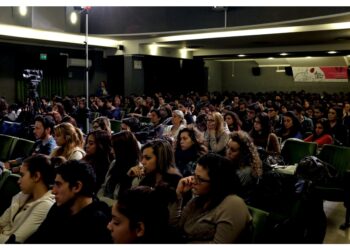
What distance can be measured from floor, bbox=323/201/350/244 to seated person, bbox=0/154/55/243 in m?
2.65

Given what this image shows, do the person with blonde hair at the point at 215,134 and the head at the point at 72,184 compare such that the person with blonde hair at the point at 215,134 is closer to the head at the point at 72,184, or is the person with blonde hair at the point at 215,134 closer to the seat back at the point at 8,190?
the seat back at the point at 8,190

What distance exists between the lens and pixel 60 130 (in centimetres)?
396

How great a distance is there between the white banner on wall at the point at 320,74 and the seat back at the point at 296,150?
39.1 feet

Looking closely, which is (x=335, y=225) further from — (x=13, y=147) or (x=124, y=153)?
(x=13, y=147)

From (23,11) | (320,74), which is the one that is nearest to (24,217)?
(23,11)

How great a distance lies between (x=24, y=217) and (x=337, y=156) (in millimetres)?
3485

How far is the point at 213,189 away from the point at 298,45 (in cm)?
1237

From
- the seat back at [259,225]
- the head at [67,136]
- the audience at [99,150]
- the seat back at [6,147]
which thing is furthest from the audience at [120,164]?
the seat back at [6,147]

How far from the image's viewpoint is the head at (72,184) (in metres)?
2.26

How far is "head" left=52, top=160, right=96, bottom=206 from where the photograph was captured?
2.26 m

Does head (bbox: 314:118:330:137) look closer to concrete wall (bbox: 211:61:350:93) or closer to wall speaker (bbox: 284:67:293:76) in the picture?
concrete wall (bbox: 211:61:350:93)

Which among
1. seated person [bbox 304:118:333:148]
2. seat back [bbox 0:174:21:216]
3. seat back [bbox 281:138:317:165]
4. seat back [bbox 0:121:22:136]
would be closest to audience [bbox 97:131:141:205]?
seat back [bbox 0:174:21:216]

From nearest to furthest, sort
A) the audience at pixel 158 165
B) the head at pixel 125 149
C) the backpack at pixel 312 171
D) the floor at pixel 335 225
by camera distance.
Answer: the audience at pixel 158 165
the head at pixel 125 149
the backpack at pixel 312 171
the floor at pixel 335 225

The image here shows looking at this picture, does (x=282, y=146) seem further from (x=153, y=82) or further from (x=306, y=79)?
(x=306, y=79)
